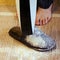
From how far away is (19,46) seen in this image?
1.32 m

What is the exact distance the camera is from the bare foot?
4.90 feet

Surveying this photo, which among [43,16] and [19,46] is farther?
[43,16]

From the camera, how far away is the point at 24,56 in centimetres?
125

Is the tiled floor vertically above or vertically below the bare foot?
below

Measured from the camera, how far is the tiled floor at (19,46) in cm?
125

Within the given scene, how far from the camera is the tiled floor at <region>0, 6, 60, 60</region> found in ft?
4.09

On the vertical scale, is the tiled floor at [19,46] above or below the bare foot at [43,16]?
below

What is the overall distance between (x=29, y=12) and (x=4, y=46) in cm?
27

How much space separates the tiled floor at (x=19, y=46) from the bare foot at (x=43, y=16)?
1.3 inches

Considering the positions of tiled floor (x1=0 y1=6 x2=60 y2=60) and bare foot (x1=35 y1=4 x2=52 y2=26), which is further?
bare foot (x1=35 y1=4 x2=52 y2=26)

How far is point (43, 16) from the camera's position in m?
1.52

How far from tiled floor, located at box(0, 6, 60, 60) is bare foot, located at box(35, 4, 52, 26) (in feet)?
0.11

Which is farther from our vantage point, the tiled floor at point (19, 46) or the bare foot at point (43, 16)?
the bare foot at point (43, 16)

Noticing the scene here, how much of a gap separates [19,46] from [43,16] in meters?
0.31
